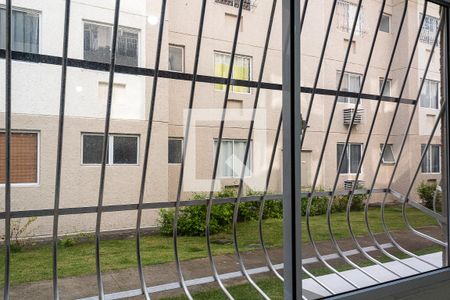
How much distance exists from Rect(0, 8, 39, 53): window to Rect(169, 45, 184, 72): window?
93 centimetres

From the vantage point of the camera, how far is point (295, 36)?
1.21m

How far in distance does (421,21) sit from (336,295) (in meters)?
1.81

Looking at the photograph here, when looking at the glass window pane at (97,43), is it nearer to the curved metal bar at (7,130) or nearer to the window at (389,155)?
the curved metal bar at (7,130)

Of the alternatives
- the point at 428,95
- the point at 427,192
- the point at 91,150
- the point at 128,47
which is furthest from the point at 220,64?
the point at 427,192

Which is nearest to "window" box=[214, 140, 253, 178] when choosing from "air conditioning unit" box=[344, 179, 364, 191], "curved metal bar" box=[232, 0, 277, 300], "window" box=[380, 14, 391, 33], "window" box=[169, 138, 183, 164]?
"curved metal bar" box=[232, 0, 277, 300]

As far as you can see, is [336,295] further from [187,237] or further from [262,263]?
[187,237]

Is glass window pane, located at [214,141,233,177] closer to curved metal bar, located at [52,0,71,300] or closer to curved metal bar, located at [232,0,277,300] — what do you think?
curved metal bar, located at [232,0,277,300]

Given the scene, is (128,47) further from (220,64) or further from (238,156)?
(238,156)

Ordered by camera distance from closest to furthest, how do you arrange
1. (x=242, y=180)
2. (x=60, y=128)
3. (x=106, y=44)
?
(x=60, y=128)
(x=242, y=180)
(x=106, y=44)

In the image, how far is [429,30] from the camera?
90.7 inches

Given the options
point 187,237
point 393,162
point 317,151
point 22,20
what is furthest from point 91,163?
point 393,162

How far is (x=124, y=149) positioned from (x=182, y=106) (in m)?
0.66

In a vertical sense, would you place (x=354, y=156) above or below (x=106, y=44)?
below

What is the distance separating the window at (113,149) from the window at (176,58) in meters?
0.61
